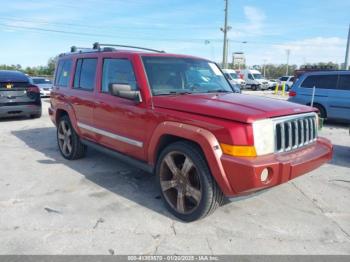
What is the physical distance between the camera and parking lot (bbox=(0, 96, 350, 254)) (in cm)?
313

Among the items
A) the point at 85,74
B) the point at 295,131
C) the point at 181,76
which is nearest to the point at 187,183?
the point at 295,131

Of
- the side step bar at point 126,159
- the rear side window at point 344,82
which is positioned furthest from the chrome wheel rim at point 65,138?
the rear side window at point 344,82

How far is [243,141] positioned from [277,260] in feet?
3.67

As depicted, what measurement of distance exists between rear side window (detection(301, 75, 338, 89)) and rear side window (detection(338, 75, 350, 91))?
147 millimetres

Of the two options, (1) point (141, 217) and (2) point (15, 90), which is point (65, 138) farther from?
(2) point (15, 90)

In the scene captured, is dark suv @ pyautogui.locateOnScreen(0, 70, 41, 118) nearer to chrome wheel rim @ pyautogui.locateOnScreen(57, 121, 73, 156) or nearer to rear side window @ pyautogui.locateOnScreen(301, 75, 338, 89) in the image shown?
chrome wheel rim @ pyautogui.locateOnScreen(57, 121, 73, 156)

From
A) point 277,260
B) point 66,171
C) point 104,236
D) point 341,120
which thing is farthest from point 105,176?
point 341,120

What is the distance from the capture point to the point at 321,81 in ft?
34.6

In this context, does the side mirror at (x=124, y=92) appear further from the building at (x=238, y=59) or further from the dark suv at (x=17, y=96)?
the building at (x=238, y=59)

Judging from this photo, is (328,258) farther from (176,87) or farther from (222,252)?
(176,87)

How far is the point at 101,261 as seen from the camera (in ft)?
9.45

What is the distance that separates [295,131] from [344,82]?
25.9 feet

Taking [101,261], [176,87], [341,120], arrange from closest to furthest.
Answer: [101,261], [176,87], [341,120]

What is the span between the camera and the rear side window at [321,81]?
1034 cm
